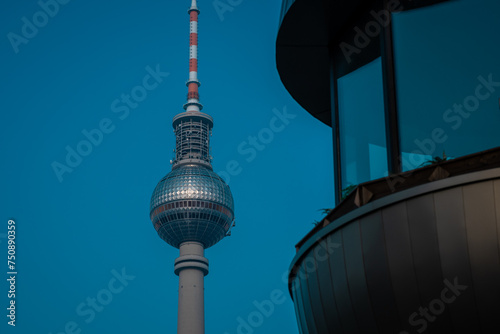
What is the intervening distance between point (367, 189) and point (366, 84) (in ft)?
10.6

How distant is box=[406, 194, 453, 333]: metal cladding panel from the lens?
12.0 m

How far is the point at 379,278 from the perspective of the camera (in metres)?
12.7

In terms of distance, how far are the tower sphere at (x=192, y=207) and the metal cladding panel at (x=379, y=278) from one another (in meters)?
142

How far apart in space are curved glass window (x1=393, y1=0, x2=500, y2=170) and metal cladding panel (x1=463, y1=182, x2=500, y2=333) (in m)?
1.39

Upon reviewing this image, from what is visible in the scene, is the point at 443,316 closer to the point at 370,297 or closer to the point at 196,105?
the point at 370,297

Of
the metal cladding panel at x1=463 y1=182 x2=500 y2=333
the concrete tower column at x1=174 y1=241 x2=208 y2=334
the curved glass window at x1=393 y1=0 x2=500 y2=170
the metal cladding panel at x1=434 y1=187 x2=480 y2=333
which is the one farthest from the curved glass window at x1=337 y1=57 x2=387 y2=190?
the concrete tower column at x1=174 y1=241 x2=208 y2=334

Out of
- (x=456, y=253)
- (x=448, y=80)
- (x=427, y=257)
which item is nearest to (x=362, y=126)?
(x=448, y=80)

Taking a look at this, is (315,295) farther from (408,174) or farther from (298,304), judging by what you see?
(408,174)

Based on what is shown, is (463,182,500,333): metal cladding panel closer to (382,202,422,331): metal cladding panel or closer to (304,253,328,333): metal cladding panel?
(382,202,422,331): metal cladding panel

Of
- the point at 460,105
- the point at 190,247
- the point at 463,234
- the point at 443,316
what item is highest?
the point at 190,247

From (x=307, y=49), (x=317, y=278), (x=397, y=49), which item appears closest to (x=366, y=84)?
(x=397, y=49)

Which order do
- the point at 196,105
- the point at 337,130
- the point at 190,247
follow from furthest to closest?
the point at 196,105 < the point at 190,247 < the point at 337,130

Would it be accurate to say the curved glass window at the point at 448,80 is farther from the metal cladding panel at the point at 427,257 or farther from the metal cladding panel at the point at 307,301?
the metal cladding panel at the point at 307,301

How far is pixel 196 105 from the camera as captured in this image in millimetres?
173375
